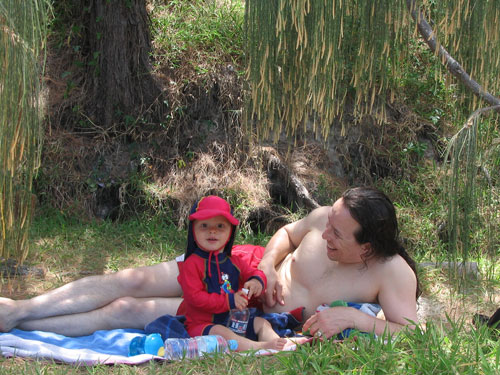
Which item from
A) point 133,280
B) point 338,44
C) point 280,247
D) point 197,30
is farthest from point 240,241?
point 338,44

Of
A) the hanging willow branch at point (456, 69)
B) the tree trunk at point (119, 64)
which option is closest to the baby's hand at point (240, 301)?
the hanging willow branch at point (456, 69)

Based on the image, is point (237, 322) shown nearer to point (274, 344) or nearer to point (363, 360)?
point (274, 344)

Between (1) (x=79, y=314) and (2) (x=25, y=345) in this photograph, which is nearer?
(2) (x=25, y=345)

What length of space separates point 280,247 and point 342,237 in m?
0.47

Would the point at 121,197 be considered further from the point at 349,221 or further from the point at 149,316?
the point at 349,221

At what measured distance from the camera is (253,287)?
244 centimetres

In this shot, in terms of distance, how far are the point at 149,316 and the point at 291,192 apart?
2.14 m

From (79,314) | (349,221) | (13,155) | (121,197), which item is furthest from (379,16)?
(121,197)

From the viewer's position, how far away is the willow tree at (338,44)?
2174 millimetres

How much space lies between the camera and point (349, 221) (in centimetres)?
237

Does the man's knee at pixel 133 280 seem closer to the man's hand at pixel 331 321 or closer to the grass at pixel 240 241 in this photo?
the grass at pixel 240 241

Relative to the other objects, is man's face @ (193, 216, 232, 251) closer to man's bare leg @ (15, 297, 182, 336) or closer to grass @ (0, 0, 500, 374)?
man's bare leg @ (15, 297, 182, 336)

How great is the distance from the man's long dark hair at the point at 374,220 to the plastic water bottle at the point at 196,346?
2.26ft

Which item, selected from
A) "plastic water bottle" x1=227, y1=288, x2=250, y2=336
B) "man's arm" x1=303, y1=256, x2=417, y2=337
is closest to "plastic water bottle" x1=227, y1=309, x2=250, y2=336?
"plastic water bottle" x1=227, y1=288, x2=250, y2=336
